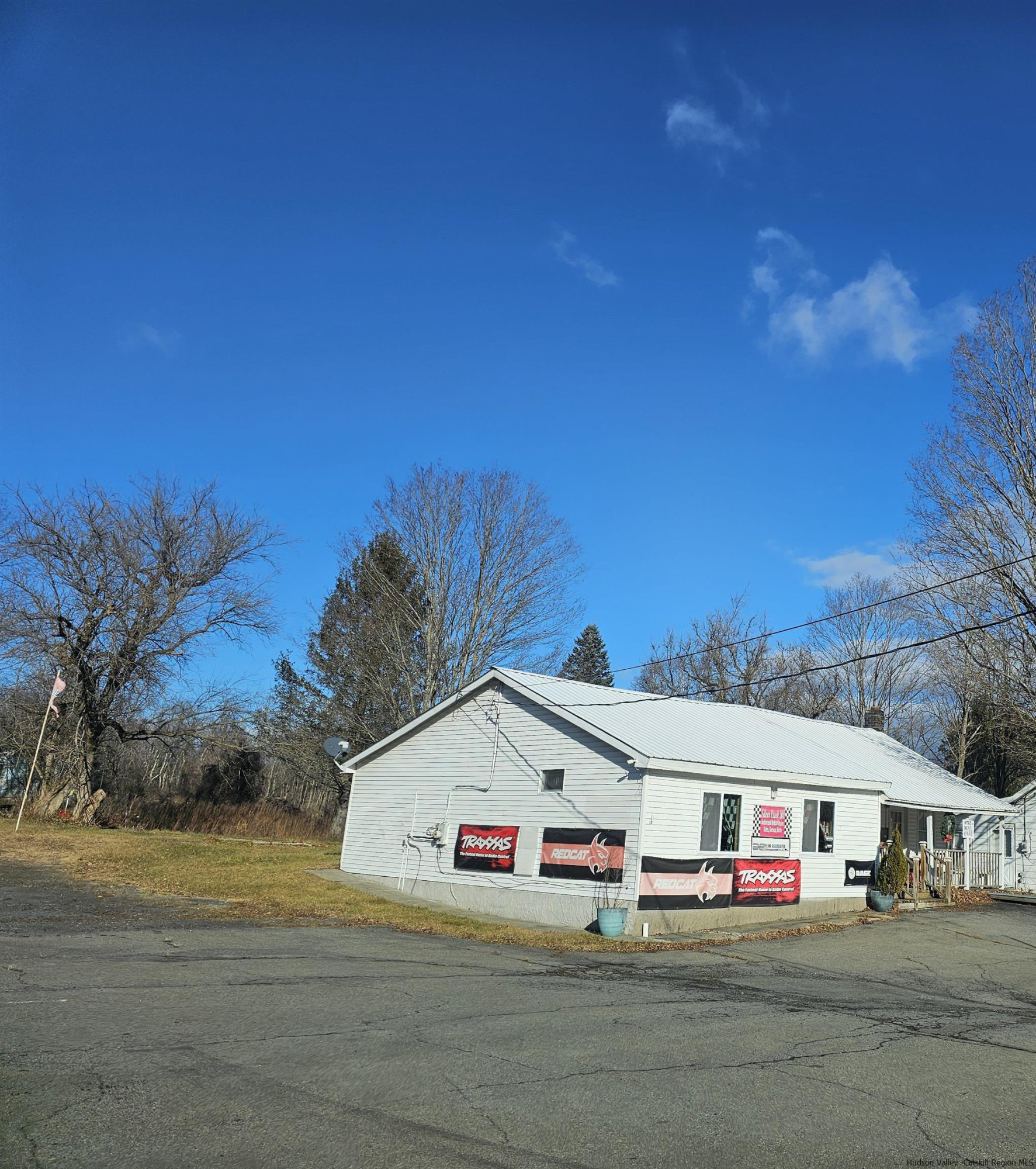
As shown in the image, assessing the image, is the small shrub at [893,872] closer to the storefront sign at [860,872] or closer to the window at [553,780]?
the storefront sign at [860,872]

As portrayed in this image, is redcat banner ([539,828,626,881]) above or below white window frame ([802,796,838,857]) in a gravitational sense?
below

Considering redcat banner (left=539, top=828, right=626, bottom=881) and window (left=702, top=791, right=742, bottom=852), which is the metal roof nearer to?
Result: window (left=702, top=791, right=742, bottom=852)

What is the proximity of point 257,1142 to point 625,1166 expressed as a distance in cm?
201

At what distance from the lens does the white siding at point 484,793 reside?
59.9 feet

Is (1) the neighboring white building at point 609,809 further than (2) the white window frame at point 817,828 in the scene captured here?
No

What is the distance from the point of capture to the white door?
2945cm

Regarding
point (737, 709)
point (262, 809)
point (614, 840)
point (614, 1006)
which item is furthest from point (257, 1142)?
point (262, 809)

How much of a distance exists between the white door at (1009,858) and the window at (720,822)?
51.4 feet

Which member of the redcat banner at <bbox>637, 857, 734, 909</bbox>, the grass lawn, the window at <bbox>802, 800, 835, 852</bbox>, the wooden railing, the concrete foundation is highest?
the window at <bbox>802, 800, 835, 852</bbox>

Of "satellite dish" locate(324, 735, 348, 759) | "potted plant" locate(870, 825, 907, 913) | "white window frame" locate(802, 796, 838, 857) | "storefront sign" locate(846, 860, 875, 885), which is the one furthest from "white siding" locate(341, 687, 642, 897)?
"potted plant" locate(870, 825, 907, 913)

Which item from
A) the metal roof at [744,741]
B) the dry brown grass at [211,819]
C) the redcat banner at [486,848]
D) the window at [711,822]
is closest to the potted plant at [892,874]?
the metal roof at [744,741]

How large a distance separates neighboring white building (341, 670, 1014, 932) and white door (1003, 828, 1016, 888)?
6.69 m

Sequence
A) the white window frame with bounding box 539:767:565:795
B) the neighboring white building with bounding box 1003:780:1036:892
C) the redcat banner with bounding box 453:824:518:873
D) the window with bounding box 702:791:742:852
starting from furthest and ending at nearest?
the neighboring white building with bounding box 1003:780:1036:892 < the redcat banner with bounding box 453:824:518:873 < the white window frame with bounding box 539:767:565:795 < the window with bounding box 702:791:742:852

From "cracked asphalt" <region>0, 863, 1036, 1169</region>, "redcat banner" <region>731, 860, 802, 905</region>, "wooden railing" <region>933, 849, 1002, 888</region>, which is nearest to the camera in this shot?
"cracked asphalt" <region>0, 863, 1036, 1169</region>
